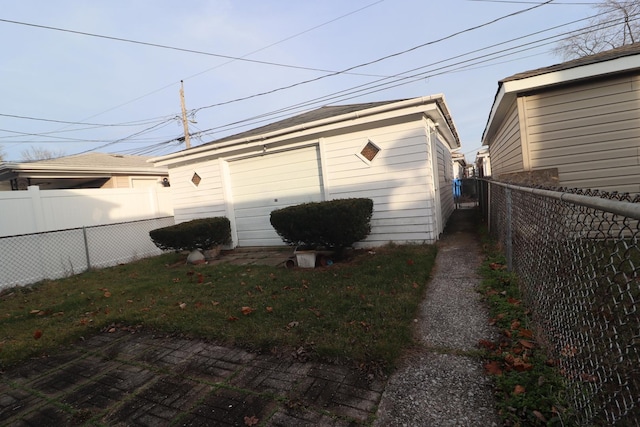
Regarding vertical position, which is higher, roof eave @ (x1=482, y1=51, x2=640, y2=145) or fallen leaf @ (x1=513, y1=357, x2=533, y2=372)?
roof eave @ (x1=482, y1=51, x2=640, y2=145)

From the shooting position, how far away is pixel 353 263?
6.09 metres

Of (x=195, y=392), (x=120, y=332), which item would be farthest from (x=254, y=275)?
(x=195, y=392)

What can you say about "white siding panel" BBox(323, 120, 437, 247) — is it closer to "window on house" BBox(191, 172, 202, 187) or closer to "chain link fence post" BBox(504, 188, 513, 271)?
"chain link fence post" BBox(504, 188, 513, 271)

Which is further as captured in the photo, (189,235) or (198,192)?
(198,192)

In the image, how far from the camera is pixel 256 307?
4184mm

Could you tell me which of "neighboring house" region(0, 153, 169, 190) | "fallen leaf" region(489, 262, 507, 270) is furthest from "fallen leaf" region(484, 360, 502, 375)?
"neighboring house" region(0, 153, 169, 190)

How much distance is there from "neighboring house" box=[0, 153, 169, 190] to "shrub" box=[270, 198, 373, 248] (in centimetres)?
Result: 636

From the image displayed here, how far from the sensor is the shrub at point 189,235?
26.2ft

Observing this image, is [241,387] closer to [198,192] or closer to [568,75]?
[568,75]

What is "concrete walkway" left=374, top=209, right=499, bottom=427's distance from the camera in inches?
81.2

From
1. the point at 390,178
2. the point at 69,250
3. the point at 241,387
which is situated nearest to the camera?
the point at 241,387

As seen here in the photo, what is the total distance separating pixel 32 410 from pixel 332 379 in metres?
2.35

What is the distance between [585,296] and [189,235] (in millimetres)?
7698

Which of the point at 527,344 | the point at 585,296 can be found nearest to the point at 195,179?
the point at 527,344
